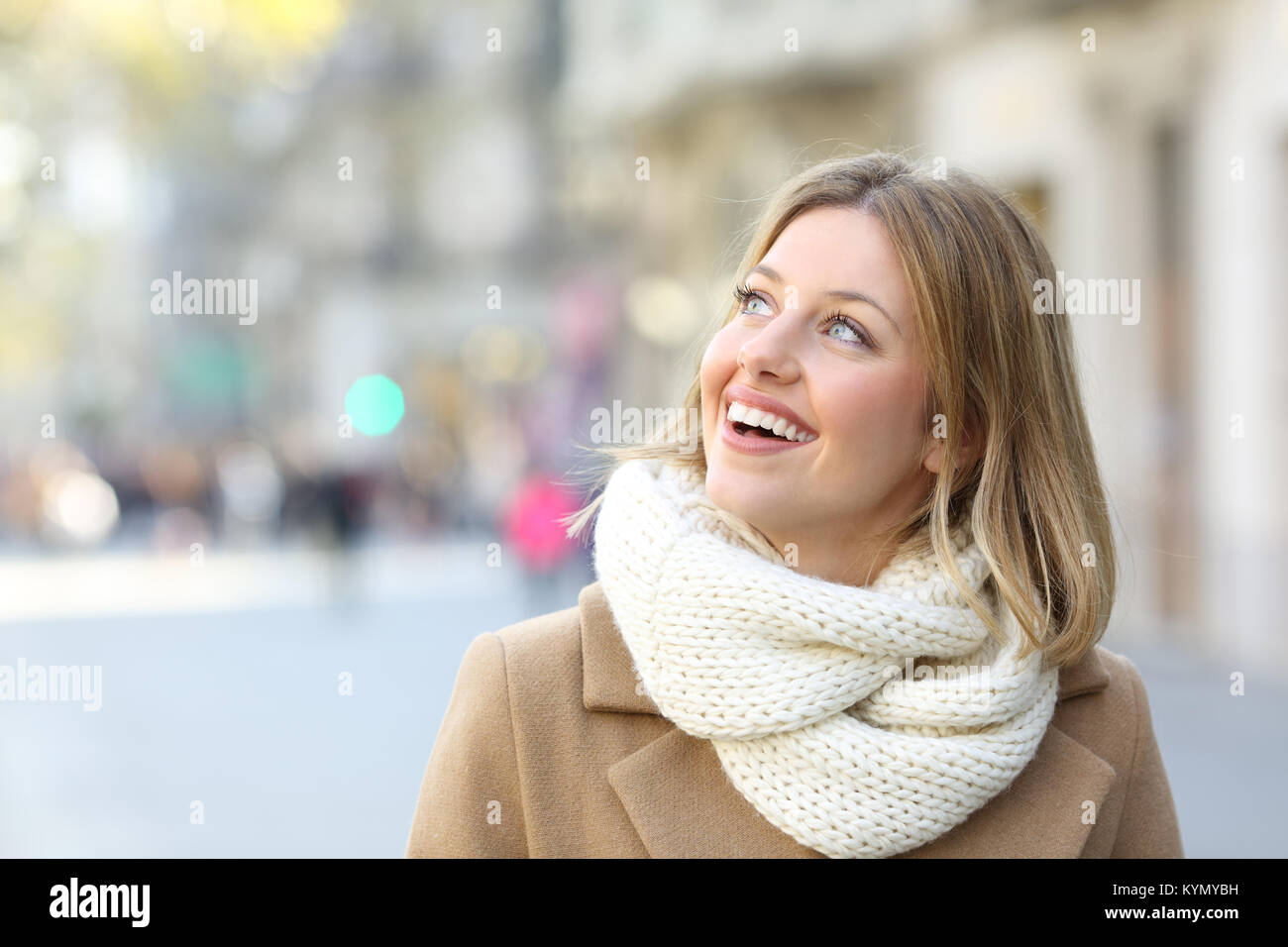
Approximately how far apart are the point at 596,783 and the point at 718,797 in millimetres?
205

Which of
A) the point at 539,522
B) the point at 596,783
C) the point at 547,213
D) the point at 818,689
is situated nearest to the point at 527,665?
the point at 596,783

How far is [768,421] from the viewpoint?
2305 mm

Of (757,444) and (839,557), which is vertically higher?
(757,444)

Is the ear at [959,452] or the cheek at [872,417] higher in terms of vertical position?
the cheek at [872,417]

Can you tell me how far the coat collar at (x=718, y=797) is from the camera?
228 centimetres

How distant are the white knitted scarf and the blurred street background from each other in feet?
2.29

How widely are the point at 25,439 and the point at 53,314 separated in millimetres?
3589

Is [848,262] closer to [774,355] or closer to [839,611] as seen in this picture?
[774,355]

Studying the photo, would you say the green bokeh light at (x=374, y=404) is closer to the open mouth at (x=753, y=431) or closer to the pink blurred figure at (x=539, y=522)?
the pink blurred figure at (x=539, y=522)

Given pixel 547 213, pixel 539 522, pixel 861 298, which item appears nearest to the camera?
pixel 861 298

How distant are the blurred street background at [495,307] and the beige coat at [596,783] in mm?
648

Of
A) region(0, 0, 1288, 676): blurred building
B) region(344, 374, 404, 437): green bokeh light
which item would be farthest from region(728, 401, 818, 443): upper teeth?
region(344, 374, 404, 437): green bokeh light

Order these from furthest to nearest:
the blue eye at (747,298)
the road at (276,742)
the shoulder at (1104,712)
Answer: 1. the road at (276,742)
2. the shoulder at (1104,712)
3. the blue eye at (747,298)

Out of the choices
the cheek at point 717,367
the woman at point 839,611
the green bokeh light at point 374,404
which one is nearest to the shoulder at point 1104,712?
the woman at point 839,611
